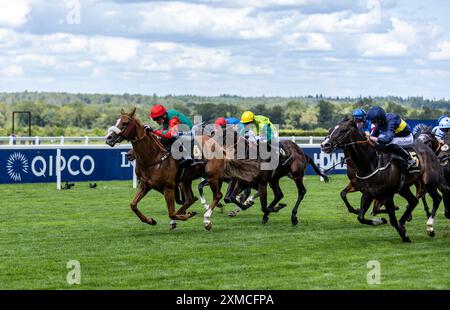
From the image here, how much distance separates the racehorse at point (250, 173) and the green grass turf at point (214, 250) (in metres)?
0.36

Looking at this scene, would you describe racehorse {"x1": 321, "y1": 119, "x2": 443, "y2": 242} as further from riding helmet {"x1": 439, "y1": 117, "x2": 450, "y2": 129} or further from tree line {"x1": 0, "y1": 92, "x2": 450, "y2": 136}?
tree line {"x1": 0, "y1": 92, "x2": 450, "y2": 136}

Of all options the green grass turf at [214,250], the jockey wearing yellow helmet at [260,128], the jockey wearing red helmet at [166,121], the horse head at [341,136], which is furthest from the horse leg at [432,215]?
the jockey wearing red helmet at [166,121]

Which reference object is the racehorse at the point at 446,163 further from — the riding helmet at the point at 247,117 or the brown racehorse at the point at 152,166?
the brown racehorse at the point at 152,166

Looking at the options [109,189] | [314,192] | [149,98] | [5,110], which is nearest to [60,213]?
[109,189]

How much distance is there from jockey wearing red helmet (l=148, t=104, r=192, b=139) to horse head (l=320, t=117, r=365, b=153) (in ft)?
8.05

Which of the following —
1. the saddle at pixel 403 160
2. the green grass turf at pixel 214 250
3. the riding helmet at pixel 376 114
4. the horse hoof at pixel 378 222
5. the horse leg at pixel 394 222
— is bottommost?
the green grass turf at pixel 214 250

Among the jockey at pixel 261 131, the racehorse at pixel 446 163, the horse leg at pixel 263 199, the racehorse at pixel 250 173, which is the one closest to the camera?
the racehorse at pixel 250 173

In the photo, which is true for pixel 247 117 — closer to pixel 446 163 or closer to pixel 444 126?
pixel 444 126

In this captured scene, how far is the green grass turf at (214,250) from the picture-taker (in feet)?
29.6

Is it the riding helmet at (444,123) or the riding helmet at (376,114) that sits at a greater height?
the riding helmet at (376,114)

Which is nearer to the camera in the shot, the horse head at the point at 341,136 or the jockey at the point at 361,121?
the horse head at the point at 341,136

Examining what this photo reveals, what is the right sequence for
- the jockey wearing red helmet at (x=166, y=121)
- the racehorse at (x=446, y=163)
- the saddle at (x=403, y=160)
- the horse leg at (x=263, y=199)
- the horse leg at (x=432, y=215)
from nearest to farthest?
1. the saddle at (x=403, y=160)
2. the horse leg at (x=432, y=215)
3. the jockey wearing red helmet at (x=166, y=121)
4. the racehorse at (x=446, y=163)
5. the horse leg at (x=263, y=199)

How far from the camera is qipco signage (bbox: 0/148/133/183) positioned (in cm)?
2152
